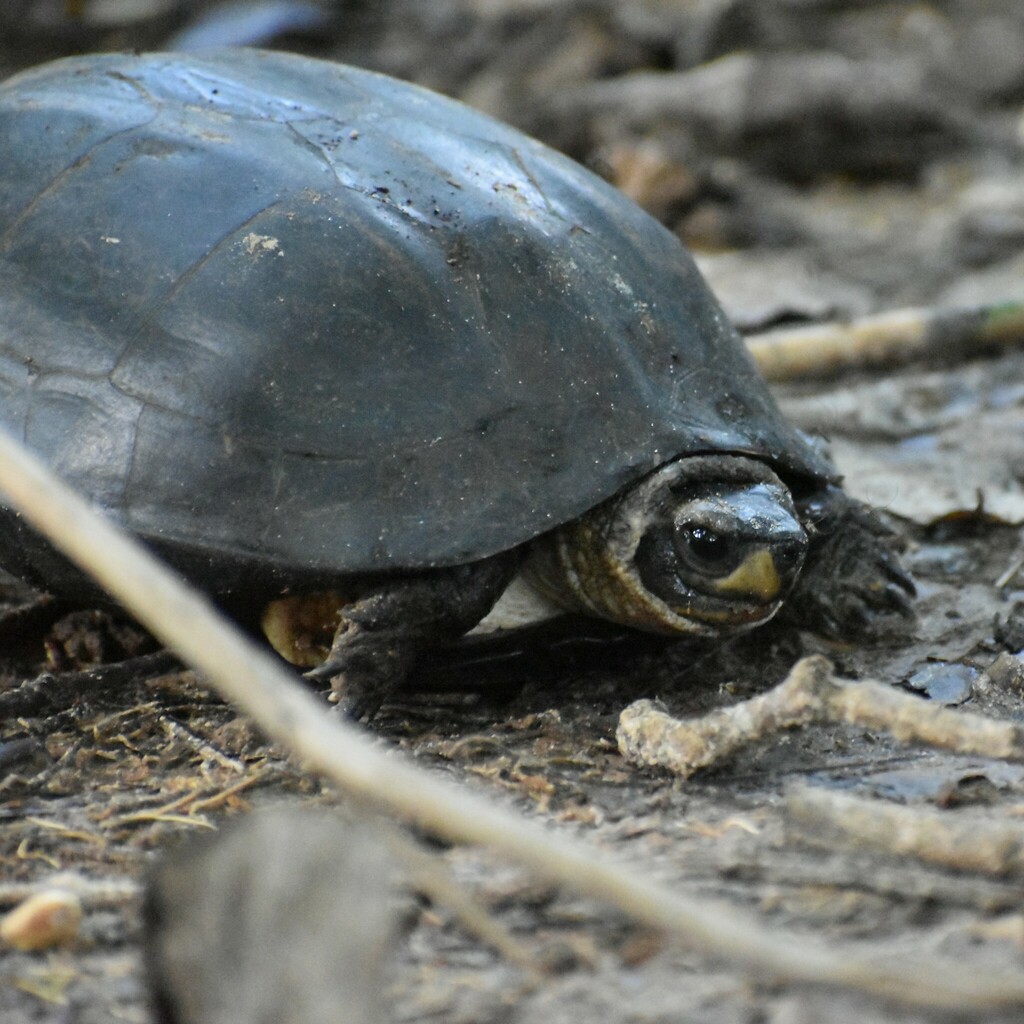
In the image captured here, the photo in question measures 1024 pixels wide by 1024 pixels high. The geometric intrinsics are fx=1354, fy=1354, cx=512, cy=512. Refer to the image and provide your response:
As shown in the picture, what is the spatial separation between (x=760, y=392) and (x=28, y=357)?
1.62 meters

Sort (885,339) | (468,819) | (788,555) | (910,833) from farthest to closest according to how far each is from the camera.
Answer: (885,339) < (788,555) < (910,833) < (468,819)

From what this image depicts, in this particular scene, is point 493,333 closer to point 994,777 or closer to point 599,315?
point 599,315

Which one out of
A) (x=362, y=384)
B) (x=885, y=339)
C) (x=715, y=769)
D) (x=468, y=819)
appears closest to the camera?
(x=468, y=819)

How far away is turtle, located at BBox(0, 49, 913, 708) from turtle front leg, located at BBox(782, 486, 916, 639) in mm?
234

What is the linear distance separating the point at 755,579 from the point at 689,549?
0.15 metres

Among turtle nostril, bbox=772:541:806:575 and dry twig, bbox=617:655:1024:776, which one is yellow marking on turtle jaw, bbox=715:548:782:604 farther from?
dry twig, bbox=617:655:1024:776

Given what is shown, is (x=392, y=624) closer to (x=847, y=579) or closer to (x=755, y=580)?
(x=755, y=580)

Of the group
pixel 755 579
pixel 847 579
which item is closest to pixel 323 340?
pixel 755 579

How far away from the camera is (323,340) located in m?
2.66

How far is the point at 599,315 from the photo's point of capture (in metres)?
2.84

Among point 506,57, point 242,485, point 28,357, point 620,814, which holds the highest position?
point 506,57

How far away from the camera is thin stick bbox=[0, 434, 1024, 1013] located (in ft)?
4.58

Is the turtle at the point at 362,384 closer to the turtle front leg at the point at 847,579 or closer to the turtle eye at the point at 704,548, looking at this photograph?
the turtle eye at the point at 704,548

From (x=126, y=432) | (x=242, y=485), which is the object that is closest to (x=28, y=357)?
(x=126, y=432)
